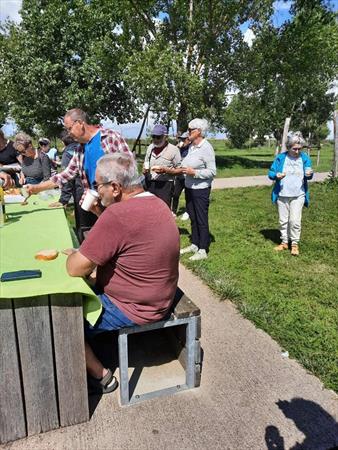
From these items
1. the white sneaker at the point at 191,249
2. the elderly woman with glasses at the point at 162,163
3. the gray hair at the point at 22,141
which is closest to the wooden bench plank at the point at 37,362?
the white sneaker at the point at 191,249

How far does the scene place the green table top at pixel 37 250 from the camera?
6.54 ft

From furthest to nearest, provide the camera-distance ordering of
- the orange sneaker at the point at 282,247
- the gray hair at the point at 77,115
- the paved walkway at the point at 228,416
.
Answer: the orange sneaker at the point at 282,247, the gray hair at the point at 77,115, the paved walkway at the point at 228,416

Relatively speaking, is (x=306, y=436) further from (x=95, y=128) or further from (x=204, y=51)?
(x=204, y=51)

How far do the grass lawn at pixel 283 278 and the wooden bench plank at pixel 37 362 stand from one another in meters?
2.00

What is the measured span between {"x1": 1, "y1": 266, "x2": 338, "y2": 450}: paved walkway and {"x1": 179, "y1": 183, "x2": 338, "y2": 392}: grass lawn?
0.28 metres

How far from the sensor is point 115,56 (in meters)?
17.5

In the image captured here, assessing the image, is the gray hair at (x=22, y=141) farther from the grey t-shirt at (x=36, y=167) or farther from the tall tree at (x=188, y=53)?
the tall tree at (x=188, y=53)

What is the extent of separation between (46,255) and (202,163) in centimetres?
306

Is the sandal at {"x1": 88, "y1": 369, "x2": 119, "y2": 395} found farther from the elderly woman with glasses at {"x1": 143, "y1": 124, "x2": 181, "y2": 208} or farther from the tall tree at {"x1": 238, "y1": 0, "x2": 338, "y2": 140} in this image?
the tall tree at {"x1": 238, "y1": 0, "x2": 338, "y2": 140}

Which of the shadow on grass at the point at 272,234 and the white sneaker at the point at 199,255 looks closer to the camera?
the white sneaker at the point at 199,255

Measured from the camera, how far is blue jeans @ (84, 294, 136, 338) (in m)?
2.40

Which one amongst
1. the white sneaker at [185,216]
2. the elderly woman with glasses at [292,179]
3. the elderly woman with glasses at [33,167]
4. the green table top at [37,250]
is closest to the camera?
the green table top at [37,250]

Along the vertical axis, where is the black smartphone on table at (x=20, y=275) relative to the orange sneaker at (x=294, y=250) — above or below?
above

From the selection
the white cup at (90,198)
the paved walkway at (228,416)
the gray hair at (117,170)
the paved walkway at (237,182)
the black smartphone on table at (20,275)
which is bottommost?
the paved walkway at (228,416)
